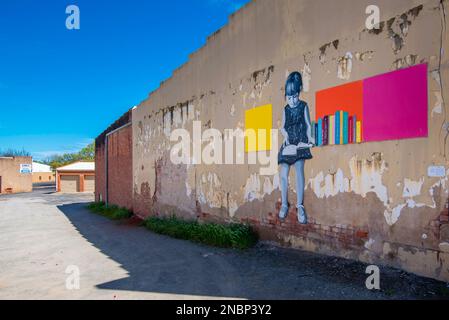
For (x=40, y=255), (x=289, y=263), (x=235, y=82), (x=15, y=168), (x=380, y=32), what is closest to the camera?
(x=380, y=32)

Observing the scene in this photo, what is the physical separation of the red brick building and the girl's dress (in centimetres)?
1109

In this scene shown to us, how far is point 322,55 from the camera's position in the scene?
6352 millimetres

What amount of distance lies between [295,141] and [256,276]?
254cm

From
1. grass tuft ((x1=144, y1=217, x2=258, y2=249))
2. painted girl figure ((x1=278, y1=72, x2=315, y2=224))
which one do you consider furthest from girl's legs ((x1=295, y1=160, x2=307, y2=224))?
grass tuft ((x1=144, y1=217, x2=258, y2=249))

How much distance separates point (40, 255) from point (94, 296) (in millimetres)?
3875

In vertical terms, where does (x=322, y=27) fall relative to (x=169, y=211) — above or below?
above

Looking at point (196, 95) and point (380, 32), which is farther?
point (196, 95)

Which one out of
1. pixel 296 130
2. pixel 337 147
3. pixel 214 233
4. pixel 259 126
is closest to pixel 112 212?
pixel 214 233

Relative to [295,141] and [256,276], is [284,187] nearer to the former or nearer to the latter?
[295,141]

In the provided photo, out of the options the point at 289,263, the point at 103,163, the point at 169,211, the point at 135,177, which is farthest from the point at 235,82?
the point at 103,163

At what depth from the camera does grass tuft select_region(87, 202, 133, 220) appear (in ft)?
52.4

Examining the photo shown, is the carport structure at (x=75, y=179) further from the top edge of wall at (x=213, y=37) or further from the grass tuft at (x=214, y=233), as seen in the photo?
the grass tuft at (x=214, y=233)

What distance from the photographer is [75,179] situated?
135 ft

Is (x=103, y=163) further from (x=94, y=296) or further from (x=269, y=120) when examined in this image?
(x=94, y=296)
